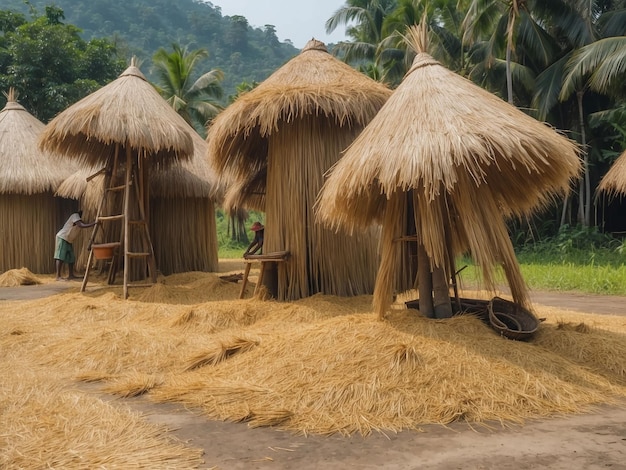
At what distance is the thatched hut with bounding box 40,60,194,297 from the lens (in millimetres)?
8367

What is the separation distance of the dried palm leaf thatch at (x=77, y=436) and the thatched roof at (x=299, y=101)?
3.75 m

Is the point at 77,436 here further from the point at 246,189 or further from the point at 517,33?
the point at 517,33

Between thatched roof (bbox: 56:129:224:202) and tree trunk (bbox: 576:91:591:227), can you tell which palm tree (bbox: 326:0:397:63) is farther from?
thatched roof (bbox: 56:129:224:202)

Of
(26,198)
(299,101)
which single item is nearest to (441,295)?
(299,101)

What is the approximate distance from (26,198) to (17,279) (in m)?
2.18

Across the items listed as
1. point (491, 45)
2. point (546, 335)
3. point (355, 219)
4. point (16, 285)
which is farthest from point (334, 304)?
point (491, 45)

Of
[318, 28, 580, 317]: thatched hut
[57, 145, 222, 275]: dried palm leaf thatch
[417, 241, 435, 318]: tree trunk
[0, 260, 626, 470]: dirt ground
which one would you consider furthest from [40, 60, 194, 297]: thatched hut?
[0, 260, 626, 470]: dirt ground

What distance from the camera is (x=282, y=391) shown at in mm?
3781

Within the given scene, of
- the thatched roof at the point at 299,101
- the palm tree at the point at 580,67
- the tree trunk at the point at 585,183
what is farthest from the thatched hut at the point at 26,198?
the tree trunk at the point at 585,183

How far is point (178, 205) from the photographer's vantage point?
11.6m

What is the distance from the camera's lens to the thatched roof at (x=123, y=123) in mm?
8352

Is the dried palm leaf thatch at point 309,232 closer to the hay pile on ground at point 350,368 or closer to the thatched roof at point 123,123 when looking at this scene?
the hay pile on ground at point 350,368

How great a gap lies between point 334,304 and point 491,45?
13409 mm

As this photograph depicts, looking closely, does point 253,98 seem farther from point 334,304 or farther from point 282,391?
point 282,391
